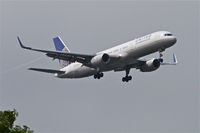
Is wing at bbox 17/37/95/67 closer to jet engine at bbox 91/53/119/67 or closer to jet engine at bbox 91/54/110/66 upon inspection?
jet engine at bbox 91/54/110/66

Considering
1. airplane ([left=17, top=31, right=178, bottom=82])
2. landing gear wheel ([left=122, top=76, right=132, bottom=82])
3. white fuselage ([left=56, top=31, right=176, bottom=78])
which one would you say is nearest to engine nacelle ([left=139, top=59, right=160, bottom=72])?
airplane ([left=17, top=31, right=178, bottom=82])

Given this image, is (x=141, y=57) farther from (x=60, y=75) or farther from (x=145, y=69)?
(x=60, y=75)

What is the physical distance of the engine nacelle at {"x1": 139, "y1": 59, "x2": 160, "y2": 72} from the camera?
79438mm

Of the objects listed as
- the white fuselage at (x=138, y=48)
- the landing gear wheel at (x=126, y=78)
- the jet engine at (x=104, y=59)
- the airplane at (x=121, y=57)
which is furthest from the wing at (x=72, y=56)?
the landing gear wheel at (x=126, y=78)

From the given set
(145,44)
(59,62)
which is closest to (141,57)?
(145,44)

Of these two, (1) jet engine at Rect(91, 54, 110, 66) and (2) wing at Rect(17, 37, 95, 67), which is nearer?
(1) jet engine at Rect(91, 54, 110, 66)

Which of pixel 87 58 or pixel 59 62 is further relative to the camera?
pixel 59 62

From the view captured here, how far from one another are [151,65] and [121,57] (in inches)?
234

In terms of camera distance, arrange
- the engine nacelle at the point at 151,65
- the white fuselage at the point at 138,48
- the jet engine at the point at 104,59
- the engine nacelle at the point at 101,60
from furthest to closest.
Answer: the engine nacelle at the point at 151,65 → the engine nacelle at the point at 101,60 → the jet engine at the point at 104,59 → the white fuselage at the point at 138,48

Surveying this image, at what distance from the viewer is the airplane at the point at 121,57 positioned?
74.2 meters

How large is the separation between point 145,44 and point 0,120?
1258 inches

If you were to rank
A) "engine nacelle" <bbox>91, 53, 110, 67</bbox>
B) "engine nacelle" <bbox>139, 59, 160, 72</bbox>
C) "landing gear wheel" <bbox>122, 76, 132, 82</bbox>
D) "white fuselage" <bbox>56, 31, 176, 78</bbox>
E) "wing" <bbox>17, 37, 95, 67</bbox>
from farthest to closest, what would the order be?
"landing gear wheel" <bbox>122, 76, 132, 82</bbox> → "engine nacelle" <bbox>139, 59, 160, 72</bbox> → "wing" <bbox>17, 37, 95, 67</bbox> → "engine nacelle" <bbox>91, 53, 110, 67</bbox> → "white fuselage" <bbox>56, 31, 176, 78</bbox>

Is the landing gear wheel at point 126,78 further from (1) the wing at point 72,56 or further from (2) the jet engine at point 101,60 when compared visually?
(2) the jet engine at point 101,60

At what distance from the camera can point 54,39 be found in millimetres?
93875
